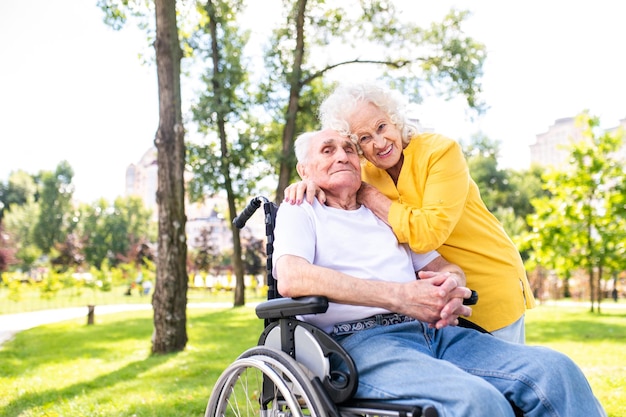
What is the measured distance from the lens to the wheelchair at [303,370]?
1846 millimetres

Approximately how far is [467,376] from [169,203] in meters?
5.65

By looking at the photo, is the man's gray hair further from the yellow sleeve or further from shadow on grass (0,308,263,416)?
shadow on grass (0,308,263,416)

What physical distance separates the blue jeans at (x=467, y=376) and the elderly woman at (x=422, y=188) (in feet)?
1.01

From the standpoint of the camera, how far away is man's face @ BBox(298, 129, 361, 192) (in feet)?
7.62

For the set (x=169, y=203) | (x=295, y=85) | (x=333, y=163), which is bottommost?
(x=333, y=163)

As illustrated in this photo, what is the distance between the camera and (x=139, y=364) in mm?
6422

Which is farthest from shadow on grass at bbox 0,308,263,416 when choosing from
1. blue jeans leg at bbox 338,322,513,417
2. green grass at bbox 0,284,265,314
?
green grass at bbox 0,284,265,314

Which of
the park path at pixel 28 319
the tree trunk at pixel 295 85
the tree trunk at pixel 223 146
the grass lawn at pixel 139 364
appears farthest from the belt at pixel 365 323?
the tree trunk at pixel 223 146

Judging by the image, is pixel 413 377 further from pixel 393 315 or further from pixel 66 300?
pixel 66 300

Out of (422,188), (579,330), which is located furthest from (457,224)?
(579,330)

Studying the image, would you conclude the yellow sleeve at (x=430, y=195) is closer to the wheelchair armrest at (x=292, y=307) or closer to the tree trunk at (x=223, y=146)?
the wheelchair armrest at (x=292, y=307)

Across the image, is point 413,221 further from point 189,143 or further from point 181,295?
point 189,143

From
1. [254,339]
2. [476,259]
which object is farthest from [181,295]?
[476,259]

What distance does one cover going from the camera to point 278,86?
1441 cm
